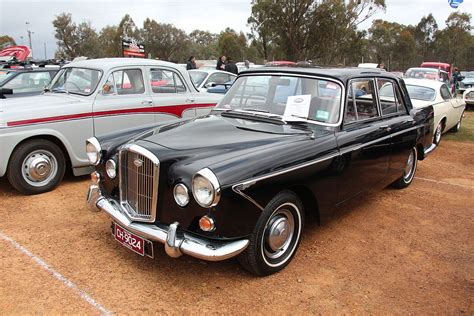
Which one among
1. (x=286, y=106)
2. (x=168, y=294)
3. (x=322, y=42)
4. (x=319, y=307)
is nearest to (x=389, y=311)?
(x=319, y=307)

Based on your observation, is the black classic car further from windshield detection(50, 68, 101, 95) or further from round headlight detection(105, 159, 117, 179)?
windshield detection(50, 68, 101, 95)

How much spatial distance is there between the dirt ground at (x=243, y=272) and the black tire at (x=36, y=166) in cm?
32

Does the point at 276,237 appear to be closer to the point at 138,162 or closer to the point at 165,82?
the point at 138,162

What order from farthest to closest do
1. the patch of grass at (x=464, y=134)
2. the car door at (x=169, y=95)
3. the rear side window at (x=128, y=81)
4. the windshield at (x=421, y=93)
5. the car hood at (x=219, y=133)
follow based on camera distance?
the patch of grass at (x=464, y=134) < the windshield at (x=421, y=93) < the car door at (x=169, y=95) < the rear side window at (x=128, y=81) < the car hood at (x=219, y=133)

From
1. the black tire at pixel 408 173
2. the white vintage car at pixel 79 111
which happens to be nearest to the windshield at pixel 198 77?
the white vintage car at pixel 79 111

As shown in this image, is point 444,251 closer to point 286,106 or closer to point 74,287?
point 286,106

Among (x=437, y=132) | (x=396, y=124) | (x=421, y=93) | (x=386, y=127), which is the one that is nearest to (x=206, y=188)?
(x=386, y=127)

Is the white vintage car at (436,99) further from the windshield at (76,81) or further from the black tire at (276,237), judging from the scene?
the windshield at (76,81)

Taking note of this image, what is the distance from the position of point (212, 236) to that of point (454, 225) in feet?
10.8

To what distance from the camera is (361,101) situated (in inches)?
172

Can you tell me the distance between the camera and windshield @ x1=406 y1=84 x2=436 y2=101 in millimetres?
9039

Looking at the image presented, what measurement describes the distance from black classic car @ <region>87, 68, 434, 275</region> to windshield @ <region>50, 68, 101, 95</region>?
2.16 m

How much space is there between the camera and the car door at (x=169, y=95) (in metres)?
6.40

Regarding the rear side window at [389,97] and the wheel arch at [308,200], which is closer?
the wheel arch at [308,200]
